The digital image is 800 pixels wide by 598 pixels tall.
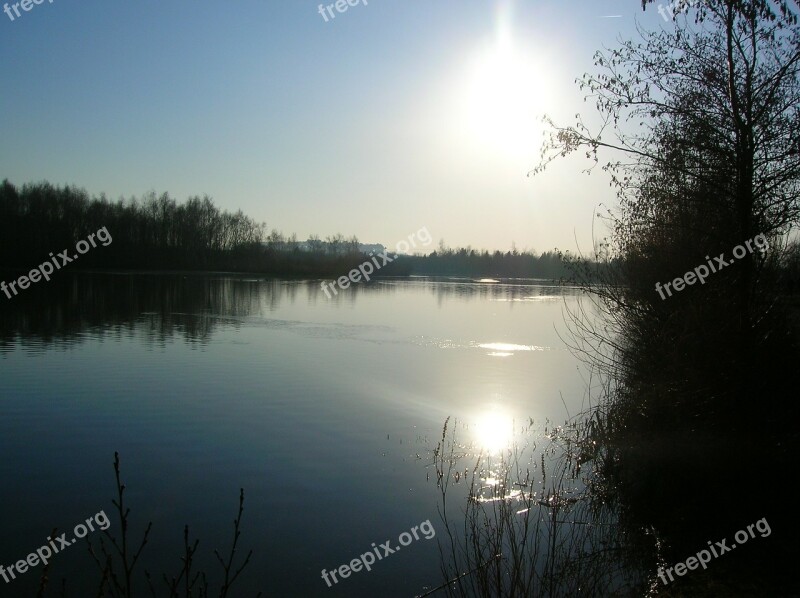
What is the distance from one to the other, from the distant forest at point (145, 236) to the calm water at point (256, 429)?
5312cm

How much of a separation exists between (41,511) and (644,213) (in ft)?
33.1

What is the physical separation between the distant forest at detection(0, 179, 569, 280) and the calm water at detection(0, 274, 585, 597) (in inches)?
2091

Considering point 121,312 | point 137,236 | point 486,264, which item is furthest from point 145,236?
point 486,264

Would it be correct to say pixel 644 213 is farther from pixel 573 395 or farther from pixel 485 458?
pixel 573 395

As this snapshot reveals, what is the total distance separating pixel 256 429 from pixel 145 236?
86.9 m

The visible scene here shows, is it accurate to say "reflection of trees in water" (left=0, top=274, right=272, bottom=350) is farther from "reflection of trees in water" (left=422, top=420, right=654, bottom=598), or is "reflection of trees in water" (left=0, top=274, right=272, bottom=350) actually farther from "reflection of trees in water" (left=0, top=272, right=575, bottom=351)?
"reflection of trees in water" (left=422, top=420, right=654, bottom=598)

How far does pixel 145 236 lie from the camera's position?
91.6m

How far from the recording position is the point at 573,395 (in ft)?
54.1

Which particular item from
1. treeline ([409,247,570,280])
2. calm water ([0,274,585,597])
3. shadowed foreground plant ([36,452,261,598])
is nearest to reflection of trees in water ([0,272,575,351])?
calm water ([0,274,585,597])

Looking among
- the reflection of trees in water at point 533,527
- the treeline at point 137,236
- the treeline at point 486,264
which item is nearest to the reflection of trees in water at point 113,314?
the reflection of trees in water at point 533,527

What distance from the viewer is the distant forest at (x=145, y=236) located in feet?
243

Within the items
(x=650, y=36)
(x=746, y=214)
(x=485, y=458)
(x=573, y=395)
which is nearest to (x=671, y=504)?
(x=485, y=458)

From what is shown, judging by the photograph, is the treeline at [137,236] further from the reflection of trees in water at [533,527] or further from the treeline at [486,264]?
the reflection of trees in water at [533,527]

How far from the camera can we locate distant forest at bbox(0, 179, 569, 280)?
7400cm
